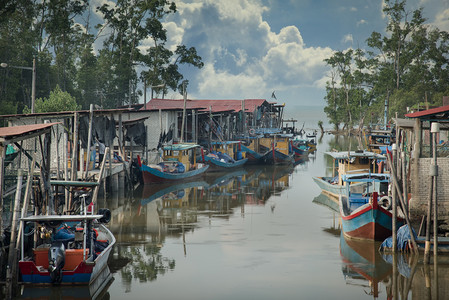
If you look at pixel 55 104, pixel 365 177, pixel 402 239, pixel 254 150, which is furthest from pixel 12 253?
pixel 254 150

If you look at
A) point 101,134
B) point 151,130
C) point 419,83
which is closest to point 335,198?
point 101,134

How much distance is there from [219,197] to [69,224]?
1204 cm

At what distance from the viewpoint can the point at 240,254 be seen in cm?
1555

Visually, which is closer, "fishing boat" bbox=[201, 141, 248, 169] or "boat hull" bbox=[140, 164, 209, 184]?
"boat hull" bbox=[140, 164, 209, 184]

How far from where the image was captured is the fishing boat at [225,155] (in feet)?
121

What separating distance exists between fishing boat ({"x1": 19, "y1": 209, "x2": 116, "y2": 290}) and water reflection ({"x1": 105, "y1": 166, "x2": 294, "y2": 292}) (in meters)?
1.10

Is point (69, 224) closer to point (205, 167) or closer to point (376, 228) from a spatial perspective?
point (376, 228)

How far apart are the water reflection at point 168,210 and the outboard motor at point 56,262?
170 cm

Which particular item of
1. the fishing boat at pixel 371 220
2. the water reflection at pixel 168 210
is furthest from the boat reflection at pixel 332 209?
the water reflection at pixel 168 210

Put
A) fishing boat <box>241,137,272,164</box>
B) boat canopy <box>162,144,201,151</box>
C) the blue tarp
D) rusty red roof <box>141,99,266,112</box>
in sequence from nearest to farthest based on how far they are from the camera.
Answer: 1. the blue tarp
2. boat canopy <box>162,144,201,151</box>
3. fishing boat <box>241,137,272,164</box>
4. rusty red roof <box>141,99,266,112</box>

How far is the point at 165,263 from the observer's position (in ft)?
47.9

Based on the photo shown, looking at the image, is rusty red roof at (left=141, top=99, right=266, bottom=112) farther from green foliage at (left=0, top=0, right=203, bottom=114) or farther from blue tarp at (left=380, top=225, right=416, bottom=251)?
blue tarp at (left=380, top=225, right=416, bottom=251)

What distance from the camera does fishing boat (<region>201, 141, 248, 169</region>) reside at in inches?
1458

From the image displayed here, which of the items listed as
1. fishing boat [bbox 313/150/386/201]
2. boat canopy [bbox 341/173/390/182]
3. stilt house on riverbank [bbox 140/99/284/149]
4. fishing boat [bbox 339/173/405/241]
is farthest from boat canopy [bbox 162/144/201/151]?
fishing boat [bbox 339/173/405/241]
